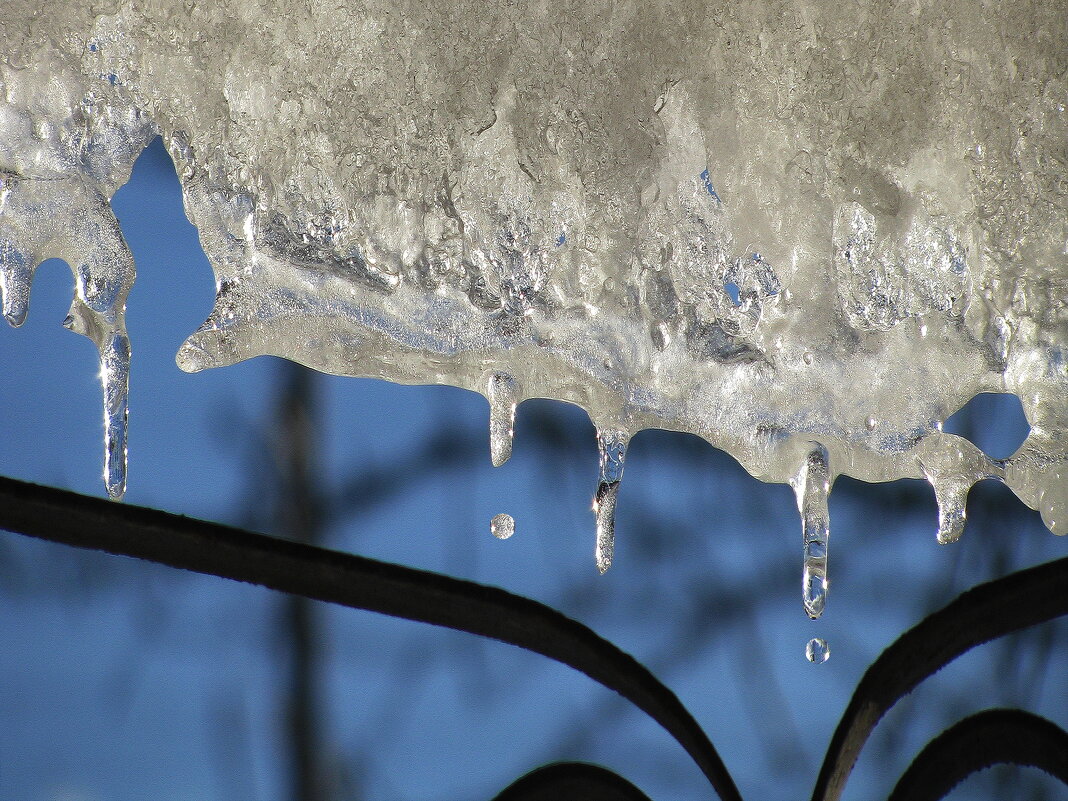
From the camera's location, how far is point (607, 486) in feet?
1.55

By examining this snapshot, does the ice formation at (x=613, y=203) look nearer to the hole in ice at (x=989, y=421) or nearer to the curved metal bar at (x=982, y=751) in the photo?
the curved metal bar at (x=982, y=751)

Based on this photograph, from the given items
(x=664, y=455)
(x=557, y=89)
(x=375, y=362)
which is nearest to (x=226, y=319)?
(x=375, y=362)

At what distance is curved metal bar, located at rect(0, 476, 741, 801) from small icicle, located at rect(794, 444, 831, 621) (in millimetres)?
126

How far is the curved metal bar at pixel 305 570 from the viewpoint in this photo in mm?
351

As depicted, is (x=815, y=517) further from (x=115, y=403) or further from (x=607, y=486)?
(x=115, y=403)

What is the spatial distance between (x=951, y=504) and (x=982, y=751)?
119 millimetres

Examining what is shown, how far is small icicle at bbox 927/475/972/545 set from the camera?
459mm

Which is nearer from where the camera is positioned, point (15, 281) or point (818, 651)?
point (15, 281)

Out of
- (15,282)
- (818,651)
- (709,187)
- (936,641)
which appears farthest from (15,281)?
(818,651)

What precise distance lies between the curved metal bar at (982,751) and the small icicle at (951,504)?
88mm

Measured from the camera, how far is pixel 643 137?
45 centimetres

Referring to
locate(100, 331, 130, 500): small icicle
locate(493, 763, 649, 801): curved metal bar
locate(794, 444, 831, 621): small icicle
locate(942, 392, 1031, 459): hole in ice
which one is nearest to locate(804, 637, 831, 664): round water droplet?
locate(794, 444, 831, 621): small icicle

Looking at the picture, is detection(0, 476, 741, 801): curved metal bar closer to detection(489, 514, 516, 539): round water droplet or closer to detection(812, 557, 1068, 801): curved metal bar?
detection(812, 557, 1068, 801): curved metal bar

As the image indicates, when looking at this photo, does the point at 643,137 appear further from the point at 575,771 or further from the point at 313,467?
the point at 313,467
